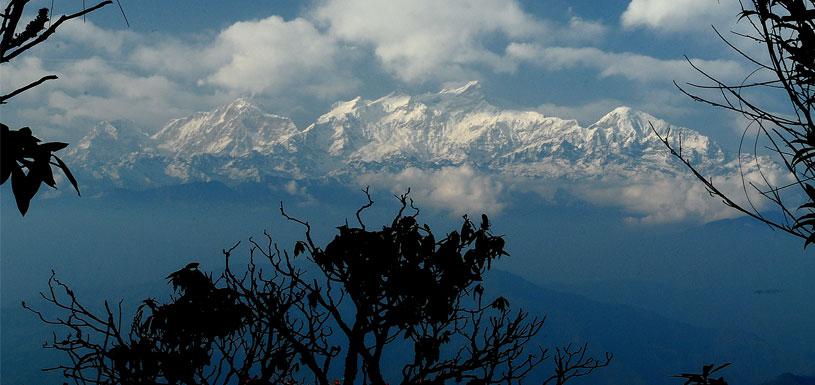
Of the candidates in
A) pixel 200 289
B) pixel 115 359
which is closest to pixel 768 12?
pixel 200 289

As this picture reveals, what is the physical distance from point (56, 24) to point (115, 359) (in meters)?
6.07

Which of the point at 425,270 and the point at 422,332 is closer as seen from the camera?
the point at 425,270

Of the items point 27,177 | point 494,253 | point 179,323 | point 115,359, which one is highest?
point 494,253

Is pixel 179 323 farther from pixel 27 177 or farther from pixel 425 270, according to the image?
pixel 27 177

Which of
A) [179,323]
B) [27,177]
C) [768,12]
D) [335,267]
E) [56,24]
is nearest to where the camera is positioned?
[27,177]

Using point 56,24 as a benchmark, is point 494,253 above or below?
above

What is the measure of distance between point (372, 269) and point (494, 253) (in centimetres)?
188

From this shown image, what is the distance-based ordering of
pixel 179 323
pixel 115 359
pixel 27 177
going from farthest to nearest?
pixel 179 323, pixel 115 359, pixel 27 177

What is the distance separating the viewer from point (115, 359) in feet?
27.4

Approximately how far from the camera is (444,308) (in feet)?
31.7

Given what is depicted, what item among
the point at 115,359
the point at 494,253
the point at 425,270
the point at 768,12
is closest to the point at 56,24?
the point at 768,12

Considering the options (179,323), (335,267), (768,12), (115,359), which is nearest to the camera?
(768,12)

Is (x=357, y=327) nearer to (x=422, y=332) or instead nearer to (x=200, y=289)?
(x=422, y=332)

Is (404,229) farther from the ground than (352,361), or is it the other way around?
(404,229)
